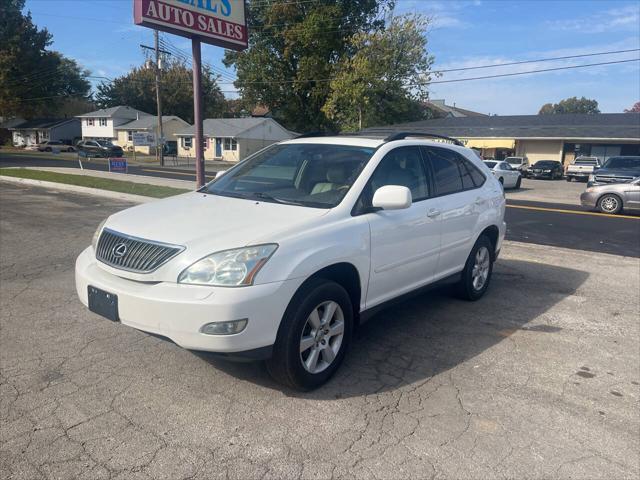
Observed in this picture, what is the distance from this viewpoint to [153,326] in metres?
3.15

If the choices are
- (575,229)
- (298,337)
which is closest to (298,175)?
(298,337)

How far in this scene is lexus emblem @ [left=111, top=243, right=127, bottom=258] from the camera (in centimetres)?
341

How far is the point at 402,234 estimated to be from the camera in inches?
163

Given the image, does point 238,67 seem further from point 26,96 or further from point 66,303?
point 66,303

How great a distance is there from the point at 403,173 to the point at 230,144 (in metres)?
51.7

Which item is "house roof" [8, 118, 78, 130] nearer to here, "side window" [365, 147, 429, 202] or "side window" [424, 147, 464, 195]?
"side window" [424, 147, 464, 195]

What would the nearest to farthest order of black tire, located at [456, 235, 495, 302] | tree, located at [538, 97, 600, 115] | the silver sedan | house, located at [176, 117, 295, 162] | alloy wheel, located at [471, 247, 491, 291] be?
black tire, located at [456, 235, 495, 302] < alloy wheel, located at [471, 247, 491, 291] < the silver sedan < house, located at [176, 117, 295, 162] < tree, located at [538, 97, 600, 115]

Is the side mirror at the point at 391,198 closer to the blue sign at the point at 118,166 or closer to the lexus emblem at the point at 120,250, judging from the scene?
the lexus emblem at the point at 120,250

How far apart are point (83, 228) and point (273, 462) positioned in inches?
314

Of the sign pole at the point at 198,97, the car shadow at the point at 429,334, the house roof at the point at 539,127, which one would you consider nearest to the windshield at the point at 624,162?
the car shadow at the point at 429,334

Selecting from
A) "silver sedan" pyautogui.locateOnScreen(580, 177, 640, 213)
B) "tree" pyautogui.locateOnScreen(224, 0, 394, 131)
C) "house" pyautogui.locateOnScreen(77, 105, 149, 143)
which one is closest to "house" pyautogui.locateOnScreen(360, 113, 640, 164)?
"tree" pyautogui.locateOnScreen(224, 0, 394, 131)

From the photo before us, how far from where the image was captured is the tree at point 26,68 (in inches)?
2414

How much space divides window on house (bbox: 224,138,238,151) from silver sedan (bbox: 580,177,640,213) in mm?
42418

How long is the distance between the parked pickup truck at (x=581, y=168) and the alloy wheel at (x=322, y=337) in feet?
111
